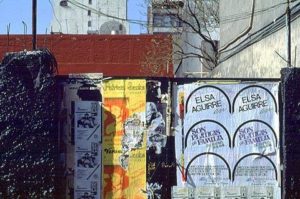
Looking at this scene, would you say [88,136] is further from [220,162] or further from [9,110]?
[220,162]

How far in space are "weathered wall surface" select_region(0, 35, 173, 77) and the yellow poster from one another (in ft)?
82.9

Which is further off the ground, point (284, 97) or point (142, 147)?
point (284, 97)

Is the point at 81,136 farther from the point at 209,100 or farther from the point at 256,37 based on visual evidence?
the point at 256,37

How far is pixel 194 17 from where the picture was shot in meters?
30.9

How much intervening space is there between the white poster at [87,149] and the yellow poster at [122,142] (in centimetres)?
8

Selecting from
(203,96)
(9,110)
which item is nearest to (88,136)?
(9,110)

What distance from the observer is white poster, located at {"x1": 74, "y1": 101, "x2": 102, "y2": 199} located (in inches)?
273

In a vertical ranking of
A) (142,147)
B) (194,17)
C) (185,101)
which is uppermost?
(194,17)

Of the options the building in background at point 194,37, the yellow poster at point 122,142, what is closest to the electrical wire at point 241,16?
the yellow poster at point 122,142

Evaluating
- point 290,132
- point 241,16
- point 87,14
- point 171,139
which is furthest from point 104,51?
point 87,14

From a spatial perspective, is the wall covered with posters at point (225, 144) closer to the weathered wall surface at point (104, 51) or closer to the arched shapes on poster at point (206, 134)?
the arched shapes on poster at point (206, 134)

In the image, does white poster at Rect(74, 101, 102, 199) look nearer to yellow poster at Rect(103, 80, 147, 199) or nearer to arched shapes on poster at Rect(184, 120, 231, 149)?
yellow poster at Rect(103, 80, 147, 199)

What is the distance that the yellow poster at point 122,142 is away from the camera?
695 cm

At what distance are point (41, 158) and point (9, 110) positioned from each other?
0.63 metres
